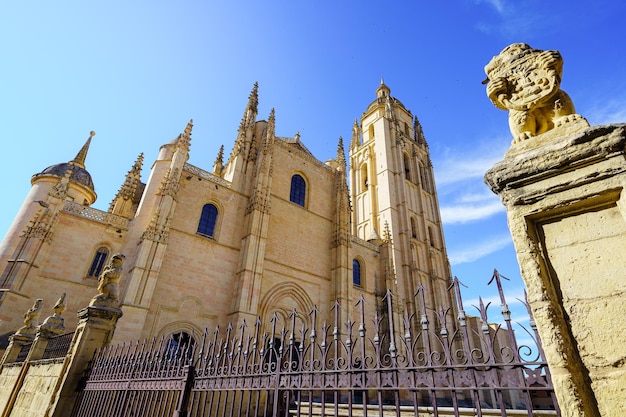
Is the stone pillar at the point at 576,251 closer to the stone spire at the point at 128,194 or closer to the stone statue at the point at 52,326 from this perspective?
the stone statue at the point at 52,326

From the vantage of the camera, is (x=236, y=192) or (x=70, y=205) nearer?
(x=70, y=205)

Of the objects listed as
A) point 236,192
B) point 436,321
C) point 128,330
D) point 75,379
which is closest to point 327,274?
point 236,192

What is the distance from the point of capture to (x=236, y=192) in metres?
16.5

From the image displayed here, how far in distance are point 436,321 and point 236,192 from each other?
14.9 meters

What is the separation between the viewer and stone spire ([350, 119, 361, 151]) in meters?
32.2

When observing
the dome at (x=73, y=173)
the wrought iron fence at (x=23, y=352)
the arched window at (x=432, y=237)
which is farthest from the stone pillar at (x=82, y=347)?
the arched window at (x=432, y=237)

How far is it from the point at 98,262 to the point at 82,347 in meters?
8.19

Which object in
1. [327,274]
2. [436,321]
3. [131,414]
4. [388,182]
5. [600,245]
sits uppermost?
[388,182]

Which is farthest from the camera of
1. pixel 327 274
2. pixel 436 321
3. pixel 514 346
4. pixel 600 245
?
pixel 436 321

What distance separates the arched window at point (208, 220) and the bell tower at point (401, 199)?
11.4 metres

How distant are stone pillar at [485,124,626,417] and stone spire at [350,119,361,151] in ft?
100

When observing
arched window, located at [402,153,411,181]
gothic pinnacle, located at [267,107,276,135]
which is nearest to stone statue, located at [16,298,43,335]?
gothic pinnacle, located at [267,107,276,135]

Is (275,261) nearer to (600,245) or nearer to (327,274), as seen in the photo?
(327,274)

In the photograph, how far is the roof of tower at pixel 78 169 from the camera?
696 inches
